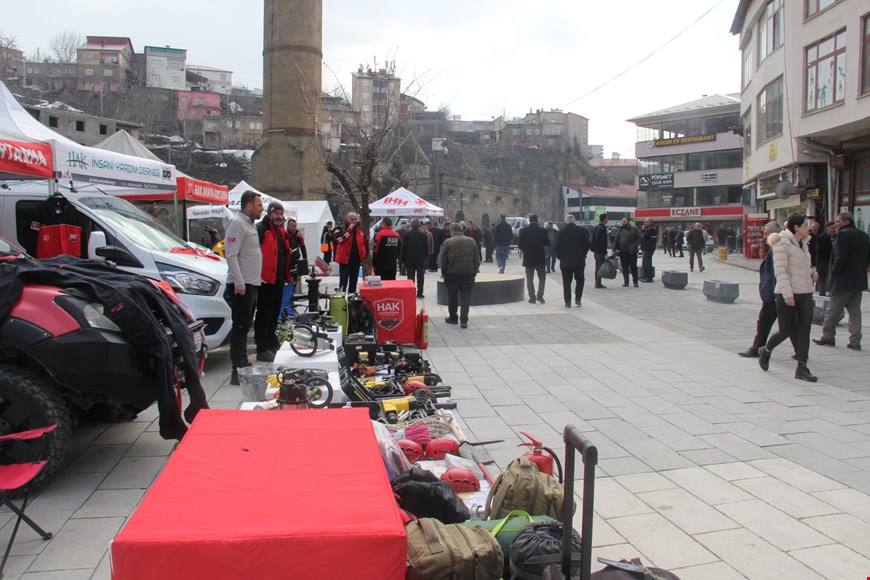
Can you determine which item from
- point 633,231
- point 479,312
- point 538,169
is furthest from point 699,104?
point 479,312

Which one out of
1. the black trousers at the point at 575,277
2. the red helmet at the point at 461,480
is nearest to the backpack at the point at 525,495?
the red helmet at the point at 461,480

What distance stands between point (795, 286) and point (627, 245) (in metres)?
9.87

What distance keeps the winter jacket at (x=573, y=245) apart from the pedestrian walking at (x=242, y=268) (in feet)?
24.6

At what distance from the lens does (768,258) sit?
8.34m

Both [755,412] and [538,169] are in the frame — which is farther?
[538,169]

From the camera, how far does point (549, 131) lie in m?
101

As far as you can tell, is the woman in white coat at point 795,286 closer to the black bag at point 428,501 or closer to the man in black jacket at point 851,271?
the man in black jacket at point 851,271

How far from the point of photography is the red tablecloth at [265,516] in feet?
6.59

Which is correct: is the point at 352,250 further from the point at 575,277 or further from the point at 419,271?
the point at 575,277

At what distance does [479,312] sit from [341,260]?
2.79 metres

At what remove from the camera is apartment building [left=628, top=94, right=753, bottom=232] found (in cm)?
6297

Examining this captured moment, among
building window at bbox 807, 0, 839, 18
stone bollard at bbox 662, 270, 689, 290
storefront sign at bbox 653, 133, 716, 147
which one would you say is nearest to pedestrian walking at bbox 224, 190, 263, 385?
stone bollard at bbox 662, 270, 689, 290

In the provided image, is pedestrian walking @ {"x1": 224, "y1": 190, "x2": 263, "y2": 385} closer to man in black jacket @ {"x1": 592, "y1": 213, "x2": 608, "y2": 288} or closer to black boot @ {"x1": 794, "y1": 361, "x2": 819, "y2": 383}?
black boot @ {"x1": 794, "y1": 361, "x2": 819, "y2": 383}

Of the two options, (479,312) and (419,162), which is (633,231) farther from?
(419,162)
